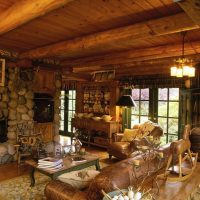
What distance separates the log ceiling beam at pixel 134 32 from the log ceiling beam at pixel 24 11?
115 cm

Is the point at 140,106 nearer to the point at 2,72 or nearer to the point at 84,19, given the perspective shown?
the point at 2,72

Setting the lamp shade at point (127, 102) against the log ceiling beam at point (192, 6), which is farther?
the lamp shade at point (127, 102)

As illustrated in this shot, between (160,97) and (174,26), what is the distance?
3.89 metres

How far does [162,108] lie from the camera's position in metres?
6.15

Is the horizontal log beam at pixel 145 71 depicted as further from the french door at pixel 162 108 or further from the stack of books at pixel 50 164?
the stack of books at pixel 50 164

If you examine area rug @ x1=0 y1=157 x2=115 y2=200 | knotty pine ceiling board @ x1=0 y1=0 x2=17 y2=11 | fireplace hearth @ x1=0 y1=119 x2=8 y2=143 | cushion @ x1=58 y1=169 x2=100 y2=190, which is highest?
knotty pine ceiling board @ x1=0 y1=0 x2=17 y2=11

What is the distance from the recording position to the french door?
19.6 feet

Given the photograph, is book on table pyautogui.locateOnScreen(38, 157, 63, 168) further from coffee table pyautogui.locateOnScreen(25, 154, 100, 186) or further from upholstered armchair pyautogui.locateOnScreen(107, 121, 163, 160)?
upholstered armchair pyautogui.locateOnScreen(107, 121, 163, 160)

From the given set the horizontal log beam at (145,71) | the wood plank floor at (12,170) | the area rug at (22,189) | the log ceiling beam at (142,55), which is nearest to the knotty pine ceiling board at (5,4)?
the log ceiling beam at (142,55)

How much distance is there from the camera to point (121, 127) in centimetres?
678

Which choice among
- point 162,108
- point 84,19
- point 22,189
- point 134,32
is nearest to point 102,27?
point 84,19

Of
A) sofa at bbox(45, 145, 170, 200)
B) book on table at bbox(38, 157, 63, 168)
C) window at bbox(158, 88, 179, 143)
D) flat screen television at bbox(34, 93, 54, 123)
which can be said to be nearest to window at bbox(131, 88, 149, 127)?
window at bbox(158, 88, 179, 143)

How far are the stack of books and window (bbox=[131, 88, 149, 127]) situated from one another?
361cm

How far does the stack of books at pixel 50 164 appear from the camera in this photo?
10.8 feet
